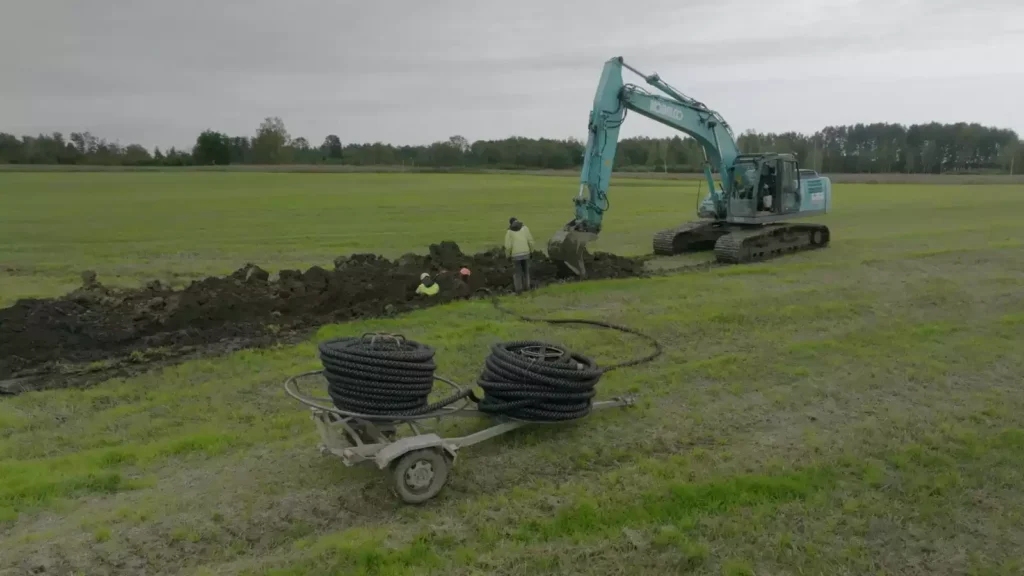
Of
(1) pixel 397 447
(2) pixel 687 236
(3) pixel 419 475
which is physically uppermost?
(2) pixel 687 236

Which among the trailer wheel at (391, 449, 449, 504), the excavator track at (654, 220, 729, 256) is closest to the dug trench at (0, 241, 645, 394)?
the trailer wheel at (391, 449, 449, 504)

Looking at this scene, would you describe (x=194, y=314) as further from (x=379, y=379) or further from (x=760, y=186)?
(x=760, y=186)

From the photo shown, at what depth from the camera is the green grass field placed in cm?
484

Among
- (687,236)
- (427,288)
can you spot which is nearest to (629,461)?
(427,288)

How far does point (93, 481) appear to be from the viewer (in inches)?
228

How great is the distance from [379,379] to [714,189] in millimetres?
14665

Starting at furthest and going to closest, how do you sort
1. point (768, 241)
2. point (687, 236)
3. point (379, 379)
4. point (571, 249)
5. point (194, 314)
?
point (687, 236), point (768, 241), point (571, 249), point (194, 314), point (379, 379)

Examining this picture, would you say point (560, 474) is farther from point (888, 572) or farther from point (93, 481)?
point (93, 481)

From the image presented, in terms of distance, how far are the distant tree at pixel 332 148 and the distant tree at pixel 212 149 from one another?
1398 cm

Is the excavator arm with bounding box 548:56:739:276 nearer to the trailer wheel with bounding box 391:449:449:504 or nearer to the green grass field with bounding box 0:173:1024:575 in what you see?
the green grass field with bounding box 0:173:1024:575

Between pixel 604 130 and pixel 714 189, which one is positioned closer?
pixel 604 130

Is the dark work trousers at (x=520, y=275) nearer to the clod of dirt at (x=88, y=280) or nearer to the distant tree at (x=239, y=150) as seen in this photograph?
the clod of dirt at (x=88, y=280)

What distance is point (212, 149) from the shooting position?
97312 millimetres

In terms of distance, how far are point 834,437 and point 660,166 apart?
8034cm
